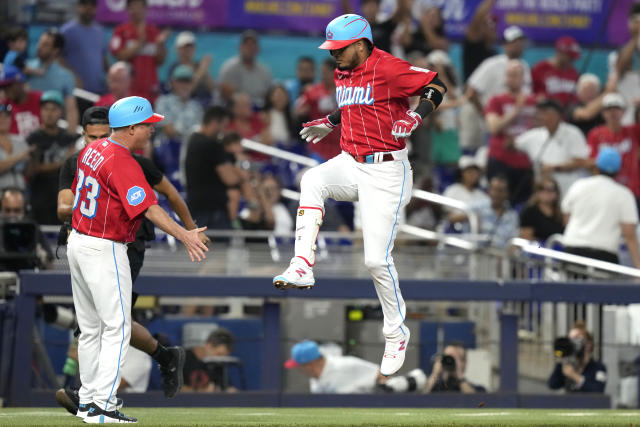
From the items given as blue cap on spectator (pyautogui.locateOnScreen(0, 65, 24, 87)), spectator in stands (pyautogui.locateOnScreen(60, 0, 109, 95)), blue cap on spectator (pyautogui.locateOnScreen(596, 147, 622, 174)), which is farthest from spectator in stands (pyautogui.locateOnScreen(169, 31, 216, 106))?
blue cap on spectator (pyautogui.locateOnScreen(596, 147, 622, 174))

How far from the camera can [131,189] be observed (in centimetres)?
714

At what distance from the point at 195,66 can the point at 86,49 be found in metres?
1.80

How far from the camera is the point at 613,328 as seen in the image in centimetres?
1155

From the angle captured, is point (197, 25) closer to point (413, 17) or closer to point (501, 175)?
point (413, 17)

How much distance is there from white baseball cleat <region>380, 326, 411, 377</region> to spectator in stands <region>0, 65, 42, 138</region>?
6.73 metres

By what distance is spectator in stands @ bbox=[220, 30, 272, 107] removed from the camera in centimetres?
1602

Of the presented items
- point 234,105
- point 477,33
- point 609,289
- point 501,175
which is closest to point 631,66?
point 477,33

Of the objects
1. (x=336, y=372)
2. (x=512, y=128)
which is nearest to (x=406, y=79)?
(x=336, y=372)

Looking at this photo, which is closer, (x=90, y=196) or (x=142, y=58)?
(x=90, y=196)

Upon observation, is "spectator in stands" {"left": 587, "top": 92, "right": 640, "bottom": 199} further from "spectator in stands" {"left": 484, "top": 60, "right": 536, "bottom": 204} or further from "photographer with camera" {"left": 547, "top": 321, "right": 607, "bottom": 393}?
"photographer with camera" {"left": 547, "top": 321, "right": 607, "bottom": 393}

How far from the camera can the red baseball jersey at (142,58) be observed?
15.2 metres

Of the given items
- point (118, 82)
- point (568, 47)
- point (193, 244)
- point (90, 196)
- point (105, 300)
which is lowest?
point (105, 300)

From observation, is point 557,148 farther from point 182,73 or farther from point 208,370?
point 208,370

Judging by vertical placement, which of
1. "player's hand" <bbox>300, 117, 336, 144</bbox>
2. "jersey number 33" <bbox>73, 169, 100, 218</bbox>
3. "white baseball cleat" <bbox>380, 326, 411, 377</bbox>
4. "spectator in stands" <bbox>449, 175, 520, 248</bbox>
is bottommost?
"white baseball cleat" <bbox>380, 326, 411, 377</bbox>
